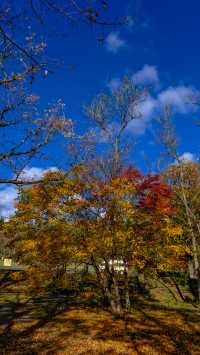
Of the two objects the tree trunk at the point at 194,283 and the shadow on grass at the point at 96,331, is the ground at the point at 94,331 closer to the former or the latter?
the shadow on grass at the point at 96,331

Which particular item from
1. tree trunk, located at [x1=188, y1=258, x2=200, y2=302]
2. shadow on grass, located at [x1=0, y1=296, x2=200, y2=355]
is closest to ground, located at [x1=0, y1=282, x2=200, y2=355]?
shadow on grass, located at [x1=0, y1=296, x2=200, y2=355]

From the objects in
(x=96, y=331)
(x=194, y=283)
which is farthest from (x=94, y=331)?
(x=194, y=283)

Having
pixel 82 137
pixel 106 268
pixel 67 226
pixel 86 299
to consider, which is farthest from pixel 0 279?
pixel 82 137

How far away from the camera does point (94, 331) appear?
13398 mm

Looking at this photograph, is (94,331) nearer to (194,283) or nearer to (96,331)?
(96,331)

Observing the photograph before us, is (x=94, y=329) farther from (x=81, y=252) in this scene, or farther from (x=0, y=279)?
(x=0, y=279)

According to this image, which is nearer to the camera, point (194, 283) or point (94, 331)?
point (94, 331)

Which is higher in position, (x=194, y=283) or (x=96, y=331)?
(x=194, y=283)

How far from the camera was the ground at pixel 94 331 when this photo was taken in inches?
428

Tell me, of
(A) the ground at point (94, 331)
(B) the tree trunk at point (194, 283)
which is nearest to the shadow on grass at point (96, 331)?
(A) the ground at point (94, 331)

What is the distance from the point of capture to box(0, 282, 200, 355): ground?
35.6 feet

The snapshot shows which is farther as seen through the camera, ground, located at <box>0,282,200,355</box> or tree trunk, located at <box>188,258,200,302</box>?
tree trunk, located at <box>188,258,200,302</box>

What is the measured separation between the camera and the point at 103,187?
17.0 meters

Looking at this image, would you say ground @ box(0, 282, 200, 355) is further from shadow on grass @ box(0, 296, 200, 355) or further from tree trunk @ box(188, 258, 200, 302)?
tree trunk @ box(188, 258, 200, 302)
